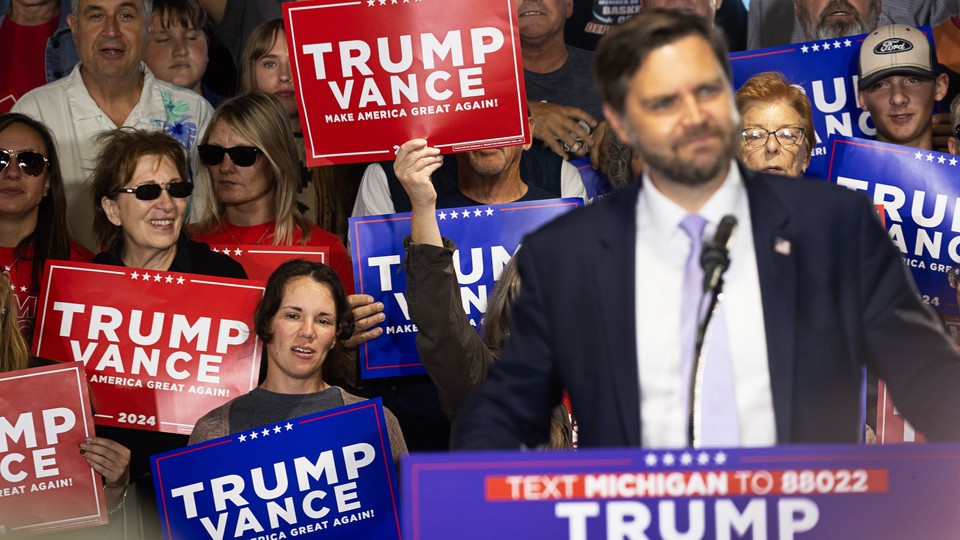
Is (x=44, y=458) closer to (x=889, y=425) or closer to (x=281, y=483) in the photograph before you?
(x=281, y=483)

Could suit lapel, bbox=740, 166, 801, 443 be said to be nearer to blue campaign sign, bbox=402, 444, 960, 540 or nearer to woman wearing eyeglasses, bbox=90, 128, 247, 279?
blue campaign sign, bbox=402, 444, 960, 540

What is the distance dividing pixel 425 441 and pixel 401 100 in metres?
→ 1.20

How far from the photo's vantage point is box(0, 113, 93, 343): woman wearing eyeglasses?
4.80 metres

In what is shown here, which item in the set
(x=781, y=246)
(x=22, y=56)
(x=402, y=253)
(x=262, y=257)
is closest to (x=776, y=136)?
(x=402, y=253)

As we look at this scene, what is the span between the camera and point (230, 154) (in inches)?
199

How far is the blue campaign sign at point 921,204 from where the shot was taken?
4.47m

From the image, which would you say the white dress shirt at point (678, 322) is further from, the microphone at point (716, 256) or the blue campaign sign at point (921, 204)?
the blue campaign sign at point (921, 204)

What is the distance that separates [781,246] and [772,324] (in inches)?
5.2

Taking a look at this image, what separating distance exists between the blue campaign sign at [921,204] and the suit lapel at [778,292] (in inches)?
90.3

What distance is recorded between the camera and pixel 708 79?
2.17m

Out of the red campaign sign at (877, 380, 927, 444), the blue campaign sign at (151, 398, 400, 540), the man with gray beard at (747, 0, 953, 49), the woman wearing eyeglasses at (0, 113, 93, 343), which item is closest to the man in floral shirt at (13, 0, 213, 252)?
the woman wearing eyeglasses at (0, 113, 93, 343)

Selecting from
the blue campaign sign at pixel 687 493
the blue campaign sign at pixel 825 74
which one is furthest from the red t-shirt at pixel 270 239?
the blue campaign sign at pixel 687 493

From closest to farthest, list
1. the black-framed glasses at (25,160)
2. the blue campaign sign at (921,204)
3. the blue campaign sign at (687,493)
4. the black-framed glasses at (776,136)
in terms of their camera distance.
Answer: the blue campaign sign at (687,493) < the black-framed glasses at (776,136) < the blue campaign sign at (921,204) < the black-framed glasses at (25,160)

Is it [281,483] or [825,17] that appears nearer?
[281,483]
